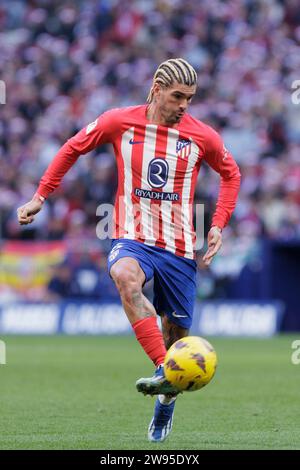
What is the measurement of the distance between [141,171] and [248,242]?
36.9 ft

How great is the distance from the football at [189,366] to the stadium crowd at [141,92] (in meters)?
11.9

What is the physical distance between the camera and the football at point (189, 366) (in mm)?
6461

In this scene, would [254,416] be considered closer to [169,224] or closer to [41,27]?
[169,224]

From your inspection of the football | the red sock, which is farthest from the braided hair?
the football

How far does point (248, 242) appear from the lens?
18.4m

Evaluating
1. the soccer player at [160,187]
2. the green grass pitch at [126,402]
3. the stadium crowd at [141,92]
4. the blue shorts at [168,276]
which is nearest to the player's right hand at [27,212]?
the soccer player at [160,187]

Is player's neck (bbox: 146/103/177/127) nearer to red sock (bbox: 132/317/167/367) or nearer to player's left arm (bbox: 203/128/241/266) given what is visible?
player's left arm (bbox: 203/128/241/266)

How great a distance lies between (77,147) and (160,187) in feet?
1.90

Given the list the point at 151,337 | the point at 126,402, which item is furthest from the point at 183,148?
the point at 126,402

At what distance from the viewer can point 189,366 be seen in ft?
21.2

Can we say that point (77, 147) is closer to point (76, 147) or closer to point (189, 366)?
point (76, 147)

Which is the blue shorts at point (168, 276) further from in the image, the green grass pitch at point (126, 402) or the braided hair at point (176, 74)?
the braided hair at point (176, 74)

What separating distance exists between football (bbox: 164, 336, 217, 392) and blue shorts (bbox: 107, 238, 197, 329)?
0.68 metres
